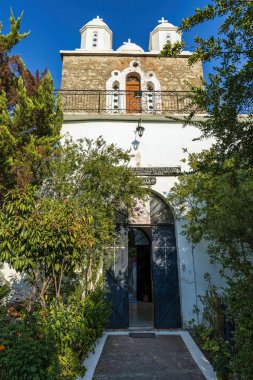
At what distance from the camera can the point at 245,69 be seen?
2.95m

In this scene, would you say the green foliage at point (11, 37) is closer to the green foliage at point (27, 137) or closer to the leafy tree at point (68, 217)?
the green foliage at point (27, 137)

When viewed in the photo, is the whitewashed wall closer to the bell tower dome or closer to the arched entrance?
the arched entrance

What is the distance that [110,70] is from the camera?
47.9 ft

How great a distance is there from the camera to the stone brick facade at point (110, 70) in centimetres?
1409

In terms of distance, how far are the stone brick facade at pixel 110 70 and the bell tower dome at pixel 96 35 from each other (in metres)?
3.02

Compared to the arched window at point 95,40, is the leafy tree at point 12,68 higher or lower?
lower

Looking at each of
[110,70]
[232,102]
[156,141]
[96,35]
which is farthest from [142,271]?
[96,35]

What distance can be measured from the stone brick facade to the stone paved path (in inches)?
474

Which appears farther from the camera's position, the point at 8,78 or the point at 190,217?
the point at 8,78

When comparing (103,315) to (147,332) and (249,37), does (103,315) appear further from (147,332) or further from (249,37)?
(249,37)

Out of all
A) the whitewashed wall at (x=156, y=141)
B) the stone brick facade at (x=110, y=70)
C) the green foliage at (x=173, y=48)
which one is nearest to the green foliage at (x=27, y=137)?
the whitewashed wall at (x=156, y=141)

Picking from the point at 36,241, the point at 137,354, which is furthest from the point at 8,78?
the point at 137,354

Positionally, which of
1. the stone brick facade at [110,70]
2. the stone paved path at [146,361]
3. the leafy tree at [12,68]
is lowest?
the stone paved path at [146,361]

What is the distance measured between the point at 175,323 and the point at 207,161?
19.6ft
